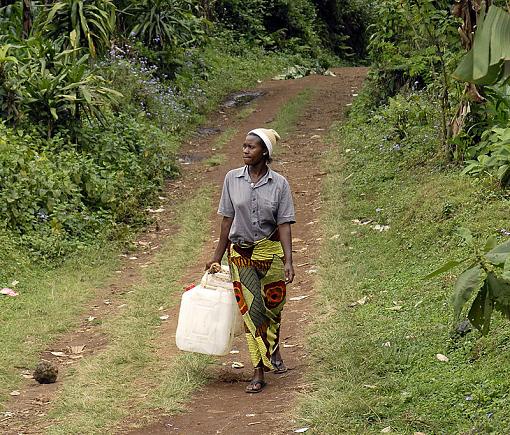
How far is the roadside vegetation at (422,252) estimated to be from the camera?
4785 millimetres

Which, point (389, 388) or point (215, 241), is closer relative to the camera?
point (389, 388)

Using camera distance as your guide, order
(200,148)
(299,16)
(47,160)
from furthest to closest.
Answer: (299,16), (200,148), (47,160)

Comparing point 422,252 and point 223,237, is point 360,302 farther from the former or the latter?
point 223,237

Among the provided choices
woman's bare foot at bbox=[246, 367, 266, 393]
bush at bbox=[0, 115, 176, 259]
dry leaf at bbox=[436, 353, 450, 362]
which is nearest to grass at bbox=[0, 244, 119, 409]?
bush at bbox=[0, 115, 176, 259]

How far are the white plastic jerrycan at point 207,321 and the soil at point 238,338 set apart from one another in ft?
0.96

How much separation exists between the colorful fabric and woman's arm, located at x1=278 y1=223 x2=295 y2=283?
9cm

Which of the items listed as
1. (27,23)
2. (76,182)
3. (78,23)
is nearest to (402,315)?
(76,182)

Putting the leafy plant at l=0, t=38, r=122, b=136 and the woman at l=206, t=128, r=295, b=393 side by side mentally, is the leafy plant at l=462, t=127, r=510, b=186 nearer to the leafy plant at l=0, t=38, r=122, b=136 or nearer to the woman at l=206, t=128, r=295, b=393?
the woman at l=206, t=128, r=295, b=393

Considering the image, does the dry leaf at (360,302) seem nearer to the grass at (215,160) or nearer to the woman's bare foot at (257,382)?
the woman's bare foot at (257,382)

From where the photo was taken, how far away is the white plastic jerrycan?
243 inches

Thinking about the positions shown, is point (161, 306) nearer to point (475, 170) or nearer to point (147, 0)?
point (475, 170)

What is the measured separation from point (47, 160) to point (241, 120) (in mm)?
6723

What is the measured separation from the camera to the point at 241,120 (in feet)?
57.8

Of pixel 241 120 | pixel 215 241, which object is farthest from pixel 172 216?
pixel 241 120
